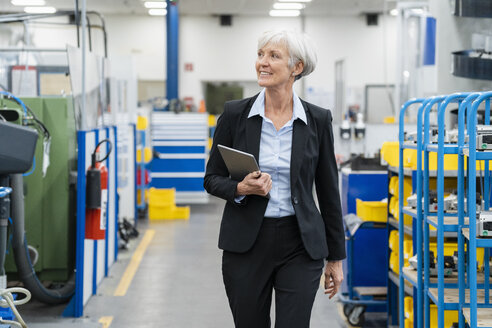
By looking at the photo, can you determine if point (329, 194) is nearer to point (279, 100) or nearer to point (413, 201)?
point (279, 100)

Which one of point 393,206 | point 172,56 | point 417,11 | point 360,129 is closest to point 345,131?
point 360,129

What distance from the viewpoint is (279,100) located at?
2.55 metres

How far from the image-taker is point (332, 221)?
8.53 ft

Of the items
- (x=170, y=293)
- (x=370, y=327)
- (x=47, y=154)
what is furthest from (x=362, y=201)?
(x=47, y=154)

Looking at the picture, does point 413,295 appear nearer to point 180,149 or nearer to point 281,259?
point 281,259

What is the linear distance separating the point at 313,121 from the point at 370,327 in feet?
8.92

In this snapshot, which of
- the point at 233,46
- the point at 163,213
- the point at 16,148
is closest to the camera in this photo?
the point at 16,148

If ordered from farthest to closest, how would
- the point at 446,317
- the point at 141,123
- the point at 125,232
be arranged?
the point at 141,123 → the point at 125,232 → the point at 446,317

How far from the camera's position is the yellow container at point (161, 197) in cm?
1014

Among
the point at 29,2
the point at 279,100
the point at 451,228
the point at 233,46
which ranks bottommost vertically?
the point at 451,228

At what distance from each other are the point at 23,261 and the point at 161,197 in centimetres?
546

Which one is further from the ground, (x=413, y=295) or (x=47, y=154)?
(x=47, y=154)

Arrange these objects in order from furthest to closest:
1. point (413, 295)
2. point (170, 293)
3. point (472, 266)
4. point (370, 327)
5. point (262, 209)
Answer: point (170, 293), point (370, 327), point (413, 295), point (472, 266), point (262, 209)

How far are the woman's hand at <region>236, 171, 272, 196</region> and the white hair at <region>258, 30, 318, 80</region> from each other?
410mm
